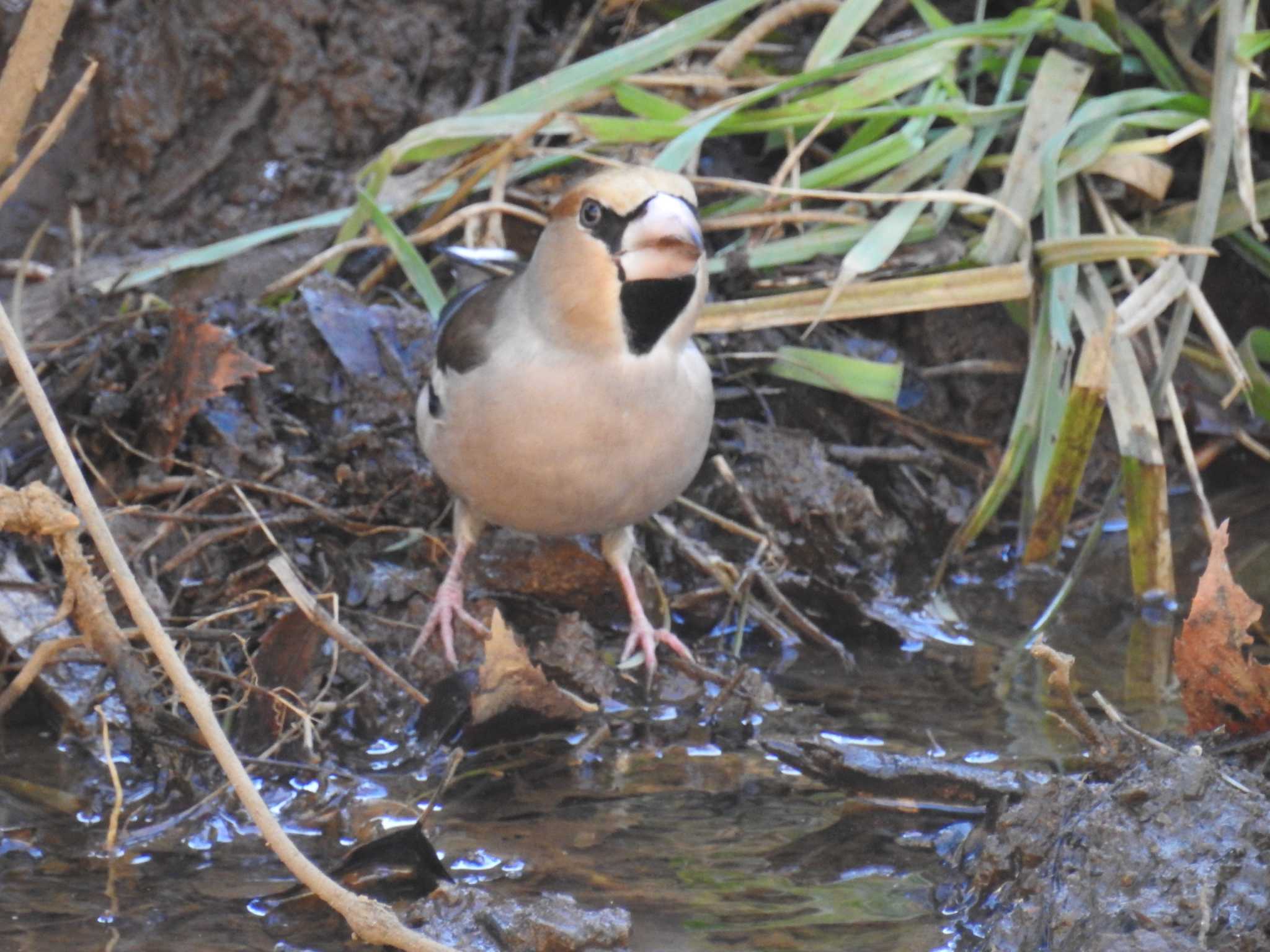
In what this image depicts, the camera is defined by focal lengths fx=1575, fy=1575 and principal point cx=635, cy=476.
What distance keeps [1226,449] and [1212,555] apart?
1898mm

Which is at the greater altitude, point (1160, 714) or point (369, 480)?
point (369, 480)

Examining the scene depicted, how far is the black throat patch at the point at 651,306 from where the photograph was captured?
2.98 metres

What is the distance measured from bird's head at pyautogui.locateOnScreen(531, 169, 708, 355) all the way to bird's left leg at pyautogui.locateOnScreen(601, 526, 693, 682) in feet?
1.93

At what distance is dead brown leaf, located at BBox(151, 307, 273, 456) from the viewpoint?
11.9 feet

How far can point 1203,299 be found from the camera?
148 inches

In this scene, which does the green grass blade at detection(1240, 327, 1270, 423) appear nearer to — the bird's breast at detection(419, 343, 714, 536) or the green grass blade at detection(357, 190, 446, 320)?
the bird's breast at detection(419, 343, 714, 536)

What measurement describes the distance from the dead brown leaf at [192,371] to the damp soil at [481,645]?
16 millimetres

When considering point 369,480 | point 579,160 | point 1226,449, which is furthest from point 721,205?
point 1226,449

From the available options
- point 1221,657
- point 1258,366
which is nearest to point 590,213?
point 1221,657

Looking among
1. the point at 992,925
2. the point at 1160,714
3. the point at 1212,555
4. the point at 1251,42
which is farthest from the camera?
the point at 1251,42

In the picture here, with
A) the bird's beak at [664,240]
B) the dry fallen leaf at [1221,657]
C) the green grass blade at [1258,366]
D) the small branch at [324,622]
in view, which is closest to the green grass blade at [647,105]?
the bird's beak at [664,240]

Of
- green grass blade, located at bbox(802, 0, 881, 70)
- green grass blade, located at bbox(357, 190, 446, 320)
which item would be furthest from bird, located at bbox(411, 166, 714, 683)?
green grass blade, located at bbox(802, 0, 881, 70)

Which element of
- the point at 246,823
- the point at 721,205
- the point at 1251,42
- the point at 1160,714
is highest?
the point at 1251,42

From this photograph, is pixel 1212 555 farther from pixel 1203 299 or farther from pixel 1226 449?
pixel 1226 449
